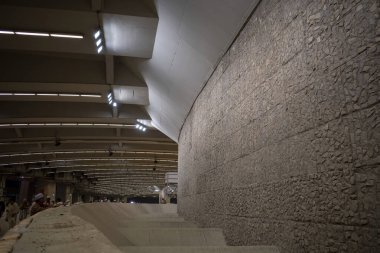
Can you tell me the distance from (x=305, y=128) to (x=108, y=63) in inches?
304

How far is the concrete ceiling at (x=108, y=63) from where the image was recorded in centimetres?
596

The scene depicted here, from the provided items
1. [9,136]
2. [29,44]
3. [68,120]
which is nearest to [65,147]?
[9,136]

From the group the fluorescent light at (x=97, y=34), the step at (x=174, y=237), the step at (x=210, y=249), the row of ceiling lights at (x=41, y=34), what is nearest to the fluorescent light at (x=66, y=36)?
the row of ceiling lights at (x=41, y=34)

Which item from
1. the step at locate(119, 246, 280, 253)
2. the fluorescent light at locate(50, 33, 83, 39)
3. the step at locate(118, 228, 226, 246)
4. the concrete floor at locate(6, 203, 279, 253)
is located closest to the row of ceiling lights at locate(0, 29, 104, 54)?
the fluorescent light at locate(50, 33, 83, 39)

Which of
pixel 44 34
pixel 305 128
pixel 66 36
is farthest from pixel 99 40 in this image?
pixel 305 128

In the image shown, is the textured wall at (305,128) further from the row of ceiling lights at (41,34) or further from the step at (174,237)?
the row of ceiling lights at (41,34)

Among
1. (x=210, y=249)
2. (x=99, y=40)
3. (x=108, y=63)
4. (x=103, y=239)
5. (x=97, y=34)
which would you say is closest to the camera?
(x=103, y=239)

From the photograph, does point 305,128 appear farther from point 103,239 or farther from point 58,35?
point 58,35

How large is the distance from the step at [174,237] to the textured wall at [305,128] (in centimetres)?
34

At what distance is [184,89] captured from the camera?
8578 mm

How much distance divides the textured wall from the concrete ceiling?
0.99 metres

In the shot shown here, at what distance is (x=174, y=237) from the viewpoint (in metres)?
5.28

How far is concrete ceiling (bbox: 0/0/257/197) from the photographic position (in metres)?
5.96

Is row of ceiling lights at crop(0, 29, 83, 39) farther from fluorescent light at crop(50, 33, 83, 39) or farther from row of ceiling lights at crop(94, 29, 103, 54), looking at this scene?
row of ceiling lights at crop(94, 29, 103, 54)
